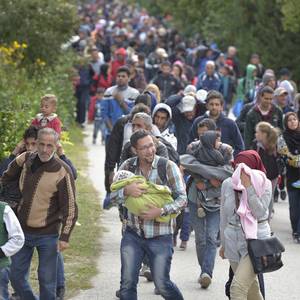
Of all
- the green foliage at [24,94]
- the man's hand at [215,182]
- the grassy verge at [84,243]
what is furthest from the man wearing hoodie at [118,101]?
the man's hand at [215,182]

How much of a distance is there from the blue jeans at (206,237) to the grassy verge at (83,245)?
3.87 ft

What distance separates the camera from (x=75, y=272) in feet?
Answer: 41.1

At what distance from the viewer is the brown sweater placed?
966 centimetres

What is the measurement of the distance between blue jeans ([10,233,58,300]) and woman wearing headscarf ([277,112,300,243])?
568 cm

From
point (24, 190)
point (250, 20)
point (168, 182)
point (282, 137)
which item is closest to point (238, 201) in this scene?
point (168, 182)

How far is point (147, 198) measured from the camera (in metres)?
9.63

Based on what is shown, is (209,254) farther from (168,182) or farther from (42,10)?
(42,10)

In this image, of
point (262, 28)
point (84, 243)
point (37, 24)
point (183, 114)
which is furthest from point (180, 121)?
point (262, 28)

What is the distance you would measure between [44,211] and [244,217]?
1637 mm

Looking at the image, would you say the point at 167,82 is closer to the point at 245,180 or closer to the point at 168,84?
the point at 168,84

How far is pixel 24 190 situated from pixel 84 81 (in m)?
19.6

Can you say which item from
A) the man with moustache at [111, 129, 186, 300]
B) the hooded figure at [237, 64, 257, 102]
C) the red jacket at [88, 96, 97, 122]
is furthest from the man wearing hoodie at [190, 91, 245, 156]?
the red jacket at [88, 96, 97, 122]

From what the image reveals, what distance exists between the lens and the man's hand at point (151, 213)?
9586 millimetres

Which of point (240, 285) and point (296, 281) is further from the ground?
point (240, 285)
